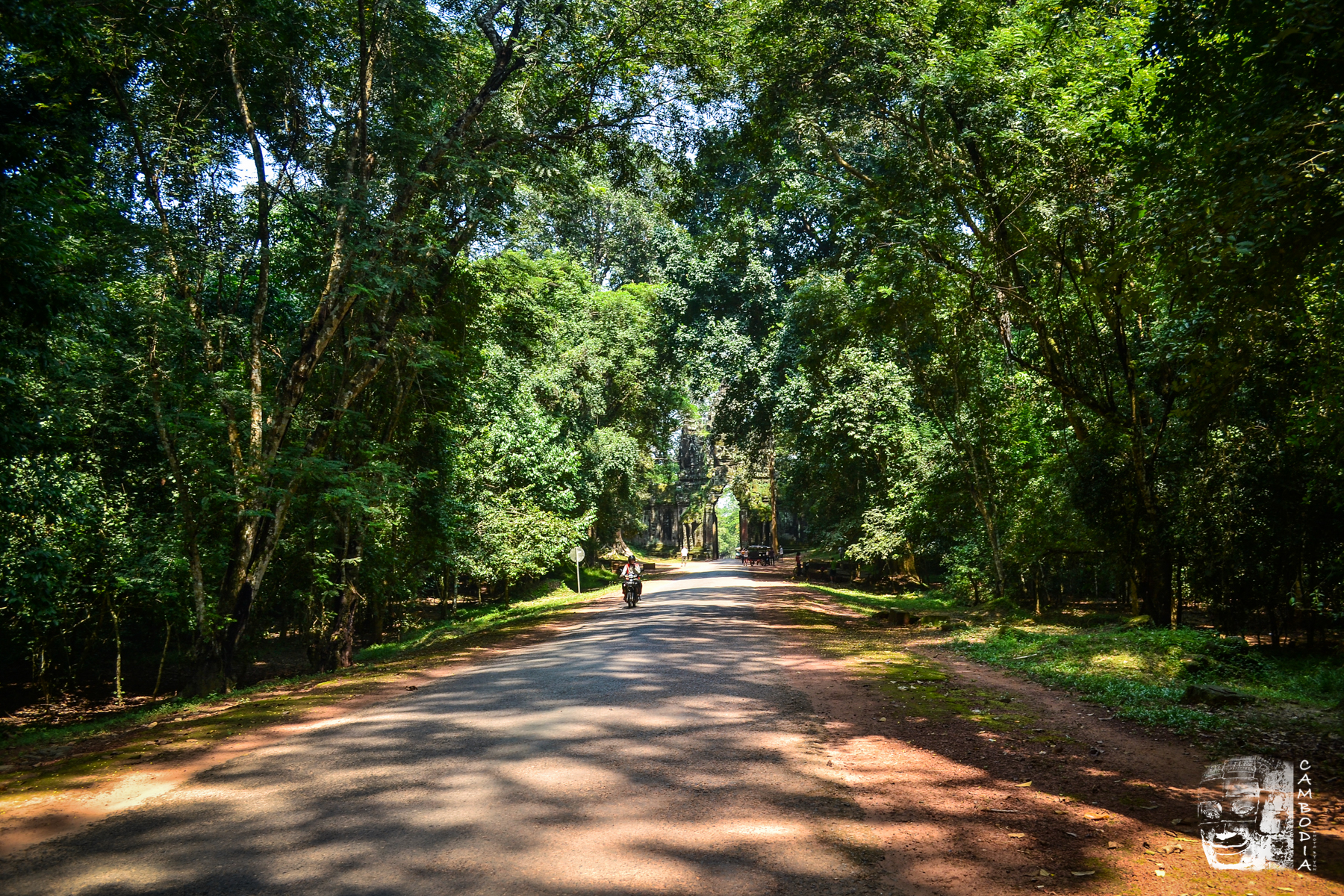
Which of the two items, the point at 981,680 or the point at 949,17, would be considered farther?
the point at 949,17

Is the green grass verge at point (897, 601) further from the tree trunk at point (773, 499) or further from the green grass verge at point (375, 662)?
the tree trunk at point (773, 499)

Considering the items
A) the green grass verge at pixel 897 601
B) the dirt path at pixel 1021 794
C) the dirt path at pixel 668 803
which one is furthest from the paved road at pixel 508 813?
the green grass verge at pixel 897 601

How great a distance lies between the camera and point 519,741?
6055 mm

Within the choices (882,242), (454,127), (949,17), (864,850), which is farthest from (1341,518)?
(454,127)

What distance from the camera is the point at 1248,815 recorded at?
14.6 ft

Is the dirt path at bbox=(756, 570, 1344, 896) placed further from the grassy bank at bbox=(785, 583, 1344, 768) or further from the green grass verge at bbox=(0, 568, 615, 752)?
the green grass verge at bbox=(0, 568, 615, 752)

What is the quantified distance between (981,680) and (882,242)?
852 centimetres

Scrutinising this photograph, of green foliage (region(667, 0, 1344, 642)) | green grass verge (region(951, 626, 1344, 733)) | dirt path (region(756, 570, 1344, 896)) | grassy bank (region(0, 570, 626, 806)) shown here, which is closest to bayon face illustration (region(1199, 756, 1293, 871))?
dirt path (region(756, 570, 1344, 896))

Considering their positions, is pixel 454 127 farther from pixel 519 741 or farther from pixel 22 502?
pixel 519 741

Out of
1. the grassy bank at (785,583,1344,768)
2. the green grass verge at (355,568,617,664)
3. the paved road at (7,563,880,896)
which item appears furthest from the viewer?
the green grass verge at (355,568,617,664)

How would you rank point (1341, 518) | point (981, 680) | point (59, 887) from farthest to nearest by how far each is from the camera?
point (1341, 518) < point (981, 680) < point (59, 887)

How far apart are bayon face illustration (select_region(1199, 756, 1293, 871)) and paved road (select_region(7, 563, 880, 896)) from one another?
196 cm

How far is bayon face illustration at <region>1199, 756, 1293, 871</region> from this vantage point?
3938 millimetres

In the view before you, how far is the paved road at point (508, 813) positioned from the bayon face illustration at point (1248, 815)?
6.42 feet
